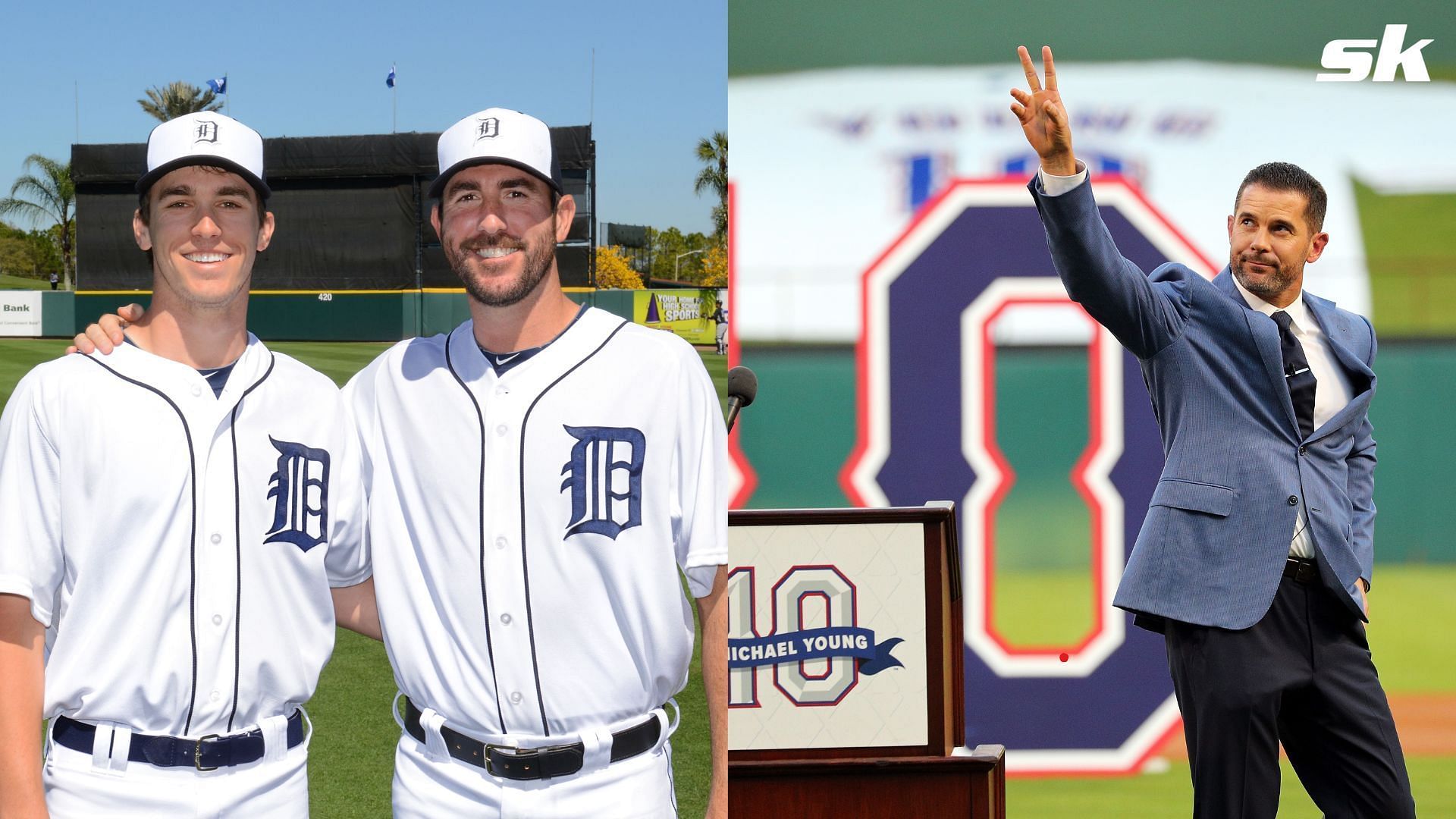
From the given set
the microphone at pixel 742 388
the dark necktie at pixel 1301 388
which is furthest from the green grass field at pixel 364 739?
the dark necktie at pixel 1301 388

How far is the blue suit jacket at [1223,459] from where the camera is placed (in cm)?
245

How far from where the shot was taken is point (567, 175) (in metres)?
14.3

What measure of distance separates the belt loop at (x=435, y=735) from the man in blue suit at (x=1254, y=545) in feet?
4.42

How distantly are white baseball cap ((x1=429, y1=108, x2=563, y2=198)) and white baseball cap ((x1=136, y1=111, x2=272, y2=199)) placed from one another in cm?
28

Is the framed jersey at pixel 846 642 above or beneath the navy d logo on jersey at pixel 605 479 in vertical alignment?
beneath

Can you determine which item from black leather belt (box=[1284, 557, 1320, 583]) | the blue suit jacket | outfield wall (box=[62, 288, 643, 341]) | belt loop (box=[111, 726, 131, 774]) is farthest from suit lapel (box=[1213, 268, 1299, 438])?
outfield wall (box=[62, 288, 643, 341])

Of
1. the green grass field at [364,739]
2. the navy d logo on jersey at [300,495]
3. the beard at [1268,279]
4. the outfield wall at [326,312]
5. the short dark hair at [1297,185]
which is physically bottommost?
the green grass field at [364,739]

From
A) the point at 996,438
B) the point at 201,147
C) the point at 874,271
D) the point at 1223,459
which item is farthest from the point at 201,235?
the point at 996,438

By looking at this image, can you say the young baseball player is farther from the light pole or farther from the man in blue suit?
the light pole

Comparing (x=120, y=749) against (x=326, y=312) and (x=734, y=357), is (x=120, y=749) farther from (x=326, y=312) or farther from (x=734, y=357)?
(x=326, y=312)

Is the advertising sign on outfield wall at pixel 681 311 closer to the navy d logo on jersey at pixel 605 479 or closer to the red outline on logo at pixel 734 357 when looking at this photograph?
the red outline on logo at pixel 734 357

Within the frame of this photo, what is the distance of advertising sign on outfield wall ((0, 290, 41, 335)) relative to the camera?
85.8 feet

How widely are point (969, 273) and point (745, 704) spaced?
4.20ft

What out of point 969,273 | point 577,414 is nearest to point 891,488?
point 969,273
